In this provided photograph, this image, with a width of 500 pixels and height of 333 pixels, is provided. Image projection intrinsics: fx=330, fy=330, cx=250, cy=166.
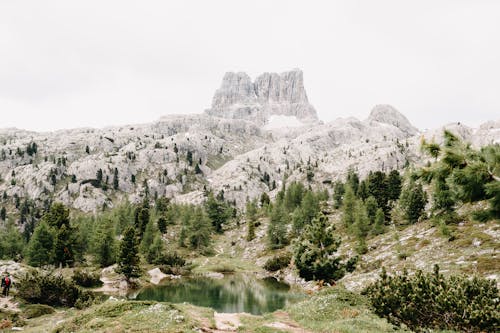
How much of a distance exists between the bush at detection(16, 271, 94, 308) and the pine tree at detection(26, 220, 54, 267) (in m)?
46.9

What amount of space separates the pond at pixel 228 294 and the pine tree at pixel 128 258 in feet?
17.7

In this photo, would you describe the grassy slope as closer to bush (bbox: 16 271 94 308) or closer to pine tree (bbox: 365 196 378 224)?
bush (bbox: 16 271 94 308)

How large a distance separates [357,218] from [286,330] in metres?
65.3

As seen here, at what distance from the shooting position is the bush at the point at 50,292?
43.8 meters

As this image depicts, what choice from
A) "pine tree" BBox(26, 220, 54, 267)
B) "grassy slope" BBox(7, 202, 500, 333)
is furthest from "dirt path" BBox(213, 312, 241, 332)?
"pine tree" BBox(26, 220, 54, 267)

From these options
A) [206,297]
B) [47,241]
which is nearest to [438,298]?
[206,297]

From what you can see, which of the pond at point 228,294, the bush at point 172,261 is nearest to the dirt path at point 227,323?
the pond at point 228,294

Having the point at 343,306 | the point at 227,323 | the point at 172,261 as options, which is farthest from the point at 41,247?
the point at 343,306

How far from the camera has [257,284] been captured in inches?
3110

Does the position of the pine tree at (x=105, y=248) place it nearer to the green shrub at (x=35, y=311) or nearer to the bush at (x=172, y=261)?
the bush at (x=172, y=261)

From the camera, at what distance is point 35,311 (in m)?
38.5

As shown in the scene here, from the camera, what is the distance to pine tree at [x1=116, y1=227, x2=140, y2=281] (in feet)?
248

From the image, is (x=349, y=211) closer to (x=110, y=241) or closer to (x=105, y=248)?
(x=110, y=241)

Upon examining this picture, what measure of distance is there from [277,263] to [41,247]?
2566 inches
